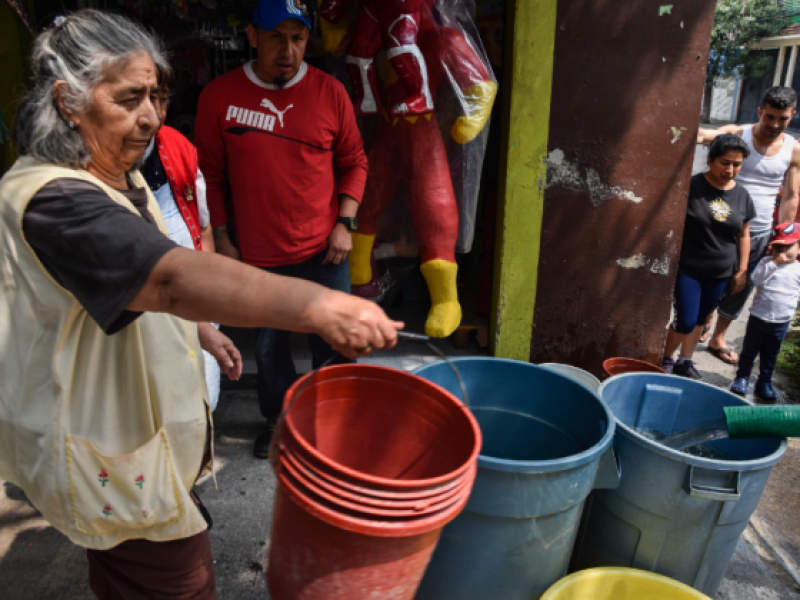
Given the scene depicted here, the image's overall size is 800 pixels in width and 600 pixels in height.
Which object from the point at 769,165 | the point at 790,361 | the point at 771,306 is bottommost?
the point at 790,361

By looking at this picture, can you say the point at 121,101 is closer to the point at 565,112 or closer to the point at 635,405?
the point at 635,405

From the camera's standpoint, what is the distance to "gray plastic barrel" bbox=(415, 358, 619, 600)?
1651mm

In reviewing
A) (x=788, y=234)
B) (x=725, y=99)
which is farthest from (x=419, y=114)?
(x=725, y=99)

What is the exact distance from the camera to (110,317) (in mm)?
1059

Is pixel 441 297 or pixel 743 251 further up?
pixel 743 251

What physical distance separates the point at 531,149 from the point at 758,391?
244 centimetres

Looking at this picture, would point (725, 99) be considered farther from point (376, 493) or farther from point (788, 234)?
point (376, 493)

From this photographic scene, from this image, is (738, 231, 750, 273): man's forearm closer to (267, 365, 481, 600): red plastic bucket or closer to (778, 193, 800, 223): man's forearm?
(778, 193, 800, 223): man's forearm

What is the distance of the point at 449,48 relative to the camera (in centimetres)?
312

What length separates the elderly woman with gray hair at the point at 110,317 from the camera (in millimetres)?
1055

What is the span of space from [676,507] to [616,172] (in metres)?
2.18

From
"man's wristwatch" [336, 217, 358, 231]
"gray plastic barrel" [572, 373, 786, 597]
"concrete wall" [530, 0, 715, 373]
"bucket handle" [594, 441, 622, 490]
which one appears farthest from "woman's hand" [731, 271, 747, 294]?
"man's wristwatch" [336, 217, 358, 231]

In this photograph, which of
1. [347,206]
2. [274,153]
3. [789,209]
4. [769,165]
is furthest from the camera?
[789,209]

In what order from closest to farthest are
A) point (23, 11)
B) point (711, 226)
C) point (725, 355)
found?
1. point (23, 11)
2. point (711, 226)
3. point (725, 355)
